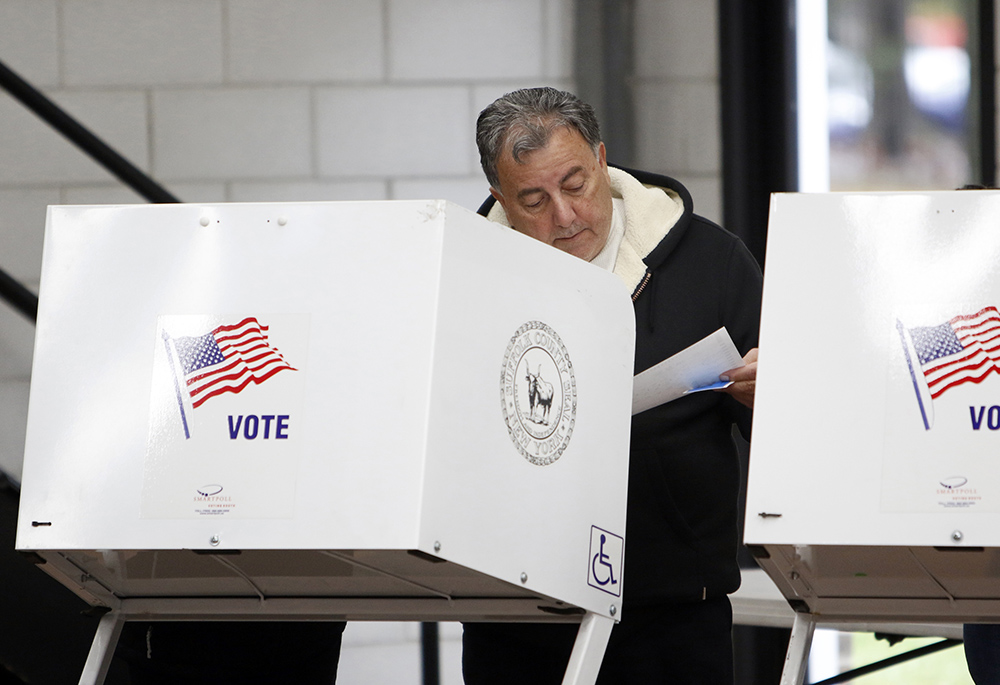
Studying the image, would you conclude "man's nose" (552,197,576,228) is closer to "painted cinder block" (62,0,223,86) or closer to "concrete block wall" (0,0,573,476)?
"concrete block wall" (0,0,573,476)

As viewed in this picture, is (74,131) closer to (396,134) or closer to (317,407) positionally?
A: (396,134)

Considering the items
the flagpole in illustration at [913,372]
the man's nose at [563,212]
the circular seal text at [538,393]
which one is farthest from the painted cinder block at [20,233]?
the flagpole in illustration at [913,372]

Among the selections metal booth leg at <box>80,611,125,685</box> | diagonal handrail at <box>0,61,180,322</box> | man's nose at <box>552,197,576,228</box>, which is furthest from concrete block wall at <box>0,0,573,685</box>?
metal booth leg at <box>80,611,125,685</box>

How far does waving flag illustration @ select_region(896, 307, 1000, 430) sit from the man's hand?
0.22m

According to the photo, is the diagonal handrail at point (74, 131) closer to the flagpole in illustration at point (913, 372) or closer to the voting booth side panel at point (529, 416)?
the voting booth side panel at point (529, 416)

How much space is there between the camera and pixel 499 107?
4.98ft

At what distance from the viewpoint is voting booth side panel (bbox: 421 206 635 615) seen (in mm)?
1041

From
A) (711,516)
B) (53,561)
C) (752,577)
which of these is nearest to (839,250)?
(711,516)

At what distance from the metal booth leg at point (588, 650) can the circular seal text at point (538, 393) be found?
172 mm

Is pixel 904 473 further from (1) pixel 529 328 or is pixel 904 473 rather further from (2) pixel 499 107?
(2) pixel 499 107

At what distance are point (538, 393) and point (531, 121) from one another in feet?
1.50

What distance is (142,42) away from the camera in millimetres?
2779

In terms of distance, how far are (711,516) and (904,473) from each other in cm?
44

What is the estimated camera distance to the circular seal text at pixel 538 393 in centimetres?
112
